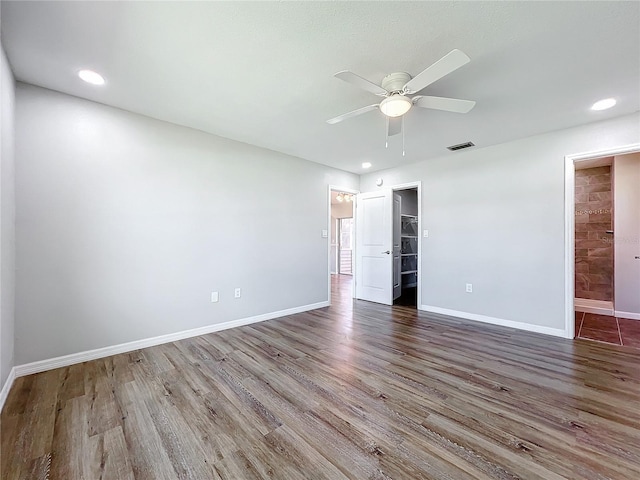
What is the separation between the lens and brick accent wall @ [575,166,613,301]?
14.7 ft

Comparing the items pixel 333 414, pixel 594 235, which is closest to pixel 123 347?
A: pixel 333 414

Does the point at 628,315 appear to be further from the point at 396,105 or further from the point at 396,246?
the point at 396,105

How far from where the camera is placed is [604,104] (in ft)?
8.59

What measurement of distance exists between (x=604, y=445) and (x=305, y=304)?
3513 millimetres

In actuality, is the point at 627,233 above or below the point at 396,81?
below

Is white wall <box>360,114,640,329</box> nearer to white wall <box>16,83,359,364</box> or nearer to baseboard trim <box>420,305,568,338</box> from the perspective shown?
baseboard trim <box>420,305,568,338</box>

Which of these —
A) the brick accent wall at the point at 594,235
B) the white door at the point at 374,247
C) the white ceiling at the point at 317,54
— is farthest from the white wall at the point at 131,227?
the brick accent wall at the point at 594,235

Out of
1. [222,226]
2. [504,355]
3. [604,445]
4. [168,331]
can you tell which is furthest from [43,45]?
[504,355]

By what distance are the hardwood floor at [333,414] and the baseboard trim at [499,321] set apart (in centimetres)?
34

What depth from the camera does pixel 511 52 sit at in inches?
74.2

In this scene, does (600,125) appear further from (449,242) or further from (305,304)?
(305,304)

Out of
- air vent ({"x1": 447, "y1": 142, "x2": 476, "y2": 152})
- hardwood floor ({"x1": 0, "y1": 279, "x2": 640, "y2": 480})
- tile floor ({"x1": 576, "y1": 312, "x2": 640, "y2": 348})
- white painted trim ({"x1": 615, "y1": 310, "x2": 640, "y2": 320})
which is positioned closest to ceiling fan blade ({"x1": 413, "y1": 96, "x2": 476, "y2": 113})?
air vent ({"x1": 447, "y1": 142, "x2": 476, "y2": 152})

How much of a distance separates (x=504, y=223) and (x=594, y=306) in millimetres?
2557

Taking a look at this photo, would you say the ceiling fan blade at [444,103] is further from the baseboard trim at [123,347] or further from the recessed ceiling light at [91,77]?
the baseboard trim at [123,347]
